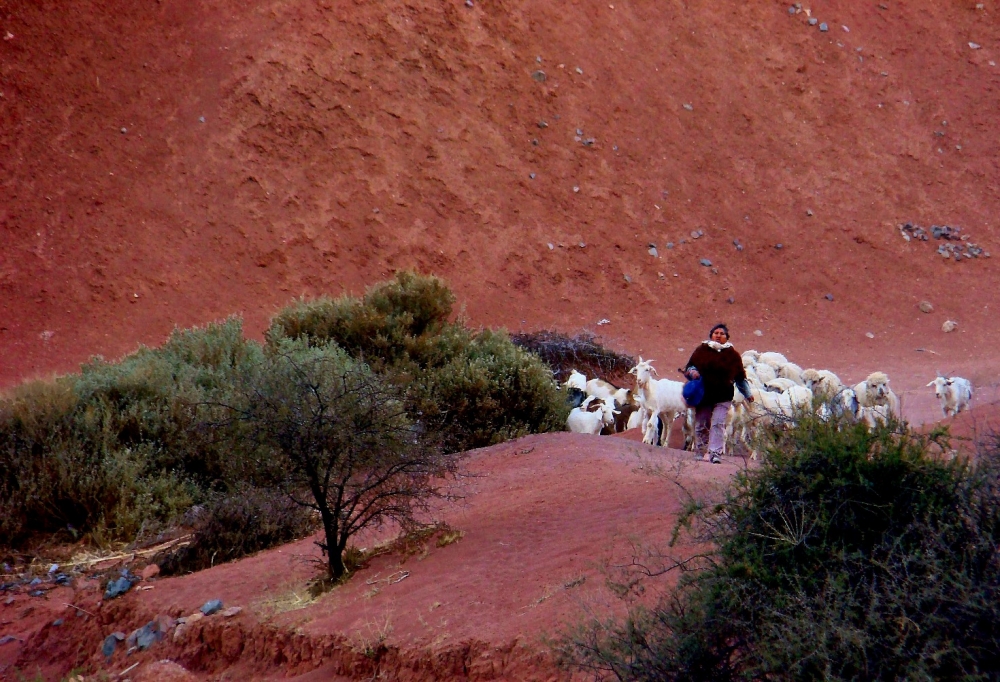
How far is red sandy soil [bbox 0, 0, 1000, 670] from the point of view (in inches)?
792

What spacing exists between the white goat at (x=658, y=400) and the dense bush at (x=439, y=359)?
1078mm

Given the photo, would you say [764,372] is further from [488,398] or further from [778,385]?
[488,398]

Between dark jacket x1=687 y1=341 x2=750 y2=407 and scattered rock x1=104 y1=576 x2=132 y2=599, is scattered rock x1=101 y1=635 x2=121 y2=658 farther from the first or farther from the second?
dark jacket x1=687 y1=341 x2=750 y2=407

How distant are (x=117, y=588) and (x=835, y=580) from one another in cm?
586

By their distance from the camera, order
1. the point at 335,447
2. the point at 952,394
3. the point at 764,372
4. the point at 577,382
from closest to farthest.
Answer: the point at 335,447 → the point at 952,394 → the point at 764,372 → the point at 577,382

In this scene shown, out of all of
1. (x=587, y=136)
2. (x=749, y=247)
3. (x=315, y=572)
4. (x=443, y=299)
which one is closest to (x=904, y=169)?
(x=749, y=247)

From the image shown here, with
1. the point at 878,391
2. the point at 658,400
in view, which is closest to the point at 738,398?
the point at 658,400

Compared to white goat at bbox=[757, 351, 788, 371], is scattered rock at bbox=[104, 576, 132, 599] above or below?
below

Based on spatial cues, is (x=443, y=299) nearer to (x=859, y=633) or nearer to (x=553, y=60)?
(x=859, y=633)

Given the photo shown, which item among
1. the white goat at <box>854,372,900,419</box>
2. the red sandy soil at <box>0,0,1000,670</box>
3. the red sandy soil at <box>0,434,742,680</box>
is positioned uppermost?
the red sandy soil at <box>0,0,1000,670</box>

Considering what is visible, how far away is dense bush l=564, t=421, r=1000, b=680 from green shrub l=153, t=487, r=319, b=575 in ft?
14.7

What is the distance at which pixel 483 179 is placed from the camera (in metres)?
23.6

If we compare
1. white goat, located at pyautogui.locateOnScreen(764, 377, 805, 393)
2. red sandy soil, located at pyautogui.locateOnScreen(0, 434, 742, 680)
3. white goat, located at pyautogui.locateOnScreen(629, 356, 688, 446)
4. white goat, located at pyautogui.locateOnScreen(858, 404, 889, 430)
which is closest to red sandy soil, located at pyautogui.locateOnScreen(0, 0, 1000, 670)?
white goat, located at pyautogui.locateOnScreen(764, 377, 805, 393)

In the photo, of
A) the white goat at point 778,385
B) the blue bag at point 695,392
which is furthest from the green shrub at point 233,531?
the white goat at point 778,385
